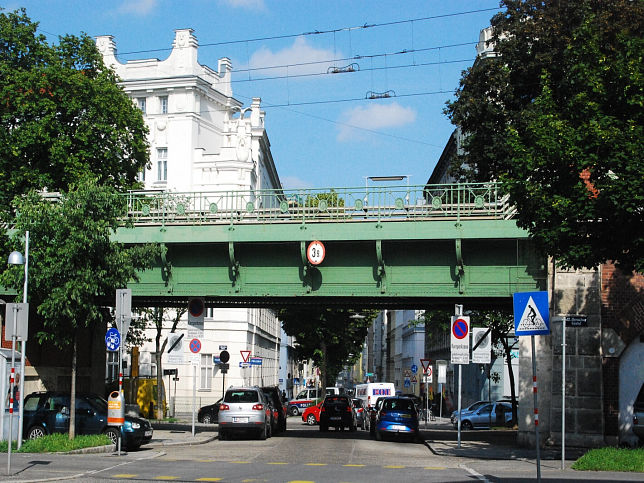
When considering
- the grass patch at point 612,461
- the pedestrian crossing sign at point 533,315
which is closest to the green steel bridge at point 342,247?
the grass patch at point 612,461

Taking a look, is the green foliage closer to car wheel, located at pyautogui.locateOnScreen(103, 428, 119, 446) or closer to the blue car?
car wheel, located at pyautogui.locateOnScreen(103, 428, 119, 446)

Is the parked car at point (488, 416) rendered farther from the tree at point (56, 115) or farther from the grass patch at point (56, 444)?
the grass patch at point (56, 444)

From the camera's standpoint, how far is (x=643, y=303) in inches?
923

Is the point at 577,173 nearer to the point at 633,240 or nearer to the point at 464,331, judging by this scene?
the point at 633,240

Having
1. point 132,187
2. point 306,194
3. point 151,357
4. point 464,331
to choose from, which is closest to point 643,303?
point 464,331

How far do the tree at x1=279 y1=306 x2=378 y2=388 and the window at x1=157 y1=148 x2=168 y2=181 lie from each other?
14.4m

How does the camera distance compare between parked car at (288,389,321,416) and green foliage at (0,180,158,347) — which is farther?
parked car at (288,389,321,416)

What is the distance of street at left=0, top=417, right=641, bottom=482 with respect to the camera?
608 inches

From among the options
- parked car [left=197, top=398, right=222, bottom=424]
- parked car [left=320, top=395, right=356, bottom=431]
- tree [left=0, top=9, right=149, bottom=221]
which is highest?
tree [left=0, top=9, right=149, bottom=221]

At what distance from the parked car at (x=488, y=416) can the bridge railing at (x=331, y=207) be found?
19.5 metres

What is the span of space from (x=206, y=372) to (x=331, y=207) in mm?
34848

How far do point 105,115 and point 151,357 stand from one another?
2432 cm

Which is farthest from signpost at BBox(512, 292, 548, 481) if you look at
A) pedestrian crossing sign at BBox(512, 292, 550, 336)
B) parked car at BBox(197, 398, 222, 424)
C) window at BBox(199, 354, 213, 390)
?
window at BBox(199, 354, 213, 390)

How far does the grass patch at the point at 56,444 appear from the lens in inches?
780
